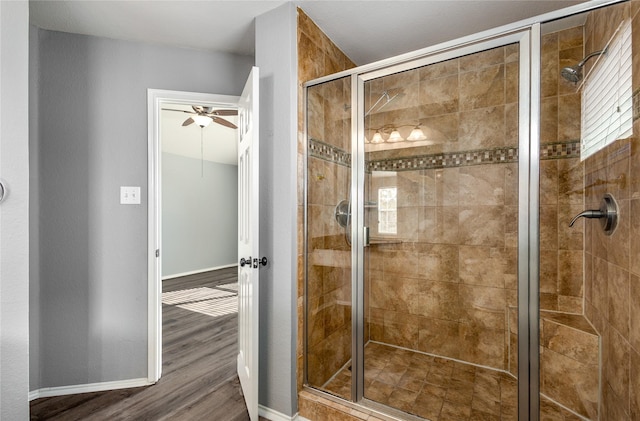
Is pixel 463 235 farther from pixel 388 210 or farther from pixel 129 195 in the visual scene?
pixel 129 195

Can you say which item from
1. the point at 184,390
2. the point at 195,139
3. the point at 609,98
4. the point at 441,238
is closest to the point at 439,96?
the point at 609,98

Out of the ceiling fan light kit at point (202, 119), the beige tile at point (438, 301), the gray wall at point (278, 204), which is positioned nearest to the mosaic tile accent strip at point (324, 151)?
the gray wall at point (278, 204)

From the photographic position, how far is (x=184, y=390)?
2115 mm

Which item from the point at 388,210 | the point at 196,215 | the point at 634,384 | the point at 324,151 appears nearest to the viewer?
the point at 634,384

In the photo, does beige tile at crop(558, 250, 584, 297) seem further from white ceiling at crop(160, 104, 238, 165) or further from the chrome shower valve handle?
white ceiling at crop(160, 104, 238, 165)

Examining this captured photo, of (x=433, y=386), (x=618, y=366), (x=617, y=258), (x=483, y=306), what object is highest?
(x=617, y=258)

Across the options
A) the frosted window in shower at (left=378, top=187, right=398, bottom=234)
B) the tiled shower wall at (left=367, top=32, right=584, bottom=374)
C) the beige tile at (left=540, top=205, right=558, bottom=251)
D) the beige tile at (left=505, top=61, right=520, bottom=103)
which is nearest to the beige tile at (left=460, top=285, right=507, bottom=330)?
the tiled shower wall at (left=367, top=32, right=584, bottom=374)

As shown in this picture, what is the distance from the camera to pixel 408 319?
7.53 feet

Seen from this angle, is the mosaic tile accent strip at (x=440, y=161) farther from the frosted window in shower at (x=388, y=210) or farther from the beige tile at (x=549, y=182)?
the beige tile at (x=549, y=182)

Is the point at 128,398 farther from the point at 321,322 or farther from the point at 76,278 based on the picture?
the point at 321,322

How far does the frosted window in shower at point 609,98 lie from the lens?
136 centimetres

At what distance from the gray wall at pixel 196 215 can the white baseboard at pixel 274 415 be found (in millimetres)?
4291

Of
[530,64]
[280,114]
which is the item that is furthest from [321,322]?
[530,64]

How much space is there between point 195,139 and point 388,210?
4710mm
